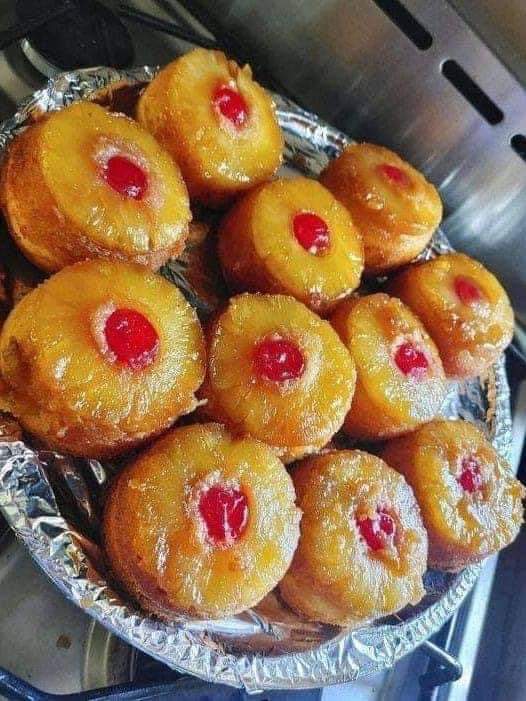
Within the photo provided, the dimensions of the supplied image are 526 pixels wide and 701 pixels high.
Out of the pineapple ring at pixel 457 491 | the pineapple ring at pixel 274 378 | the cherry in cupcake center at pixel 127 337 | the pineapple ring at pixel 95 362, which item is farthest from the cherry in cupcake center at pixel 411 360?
the cherry in cupcake center at pixel 127 337

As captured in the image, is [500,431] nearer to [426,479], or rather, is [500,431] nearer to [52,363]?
[426,479]

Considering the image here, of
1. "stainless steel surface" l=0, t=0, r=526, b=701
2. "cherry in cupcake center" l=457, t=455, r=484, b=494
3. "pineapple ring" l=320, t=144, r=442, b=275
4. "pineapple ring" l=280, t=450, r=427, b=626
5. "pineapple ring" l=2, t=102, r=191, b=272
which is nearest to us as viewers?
"pineapple ring" l=2, t=102, r=191, b=272

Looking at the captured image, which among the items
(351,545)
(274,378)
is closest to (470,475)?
(351,545)

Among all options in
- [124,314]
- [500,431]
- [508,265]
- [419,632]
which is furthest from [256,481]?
[508,265]

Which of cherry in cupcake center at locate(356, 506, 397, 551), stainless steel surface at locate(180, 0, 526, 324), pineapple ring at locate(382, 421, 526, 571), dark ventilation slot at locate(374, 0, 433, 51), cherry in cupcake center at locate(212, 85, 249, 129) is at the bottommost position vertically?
cherry in cupcake center at locate(356, 506, 397, 551)

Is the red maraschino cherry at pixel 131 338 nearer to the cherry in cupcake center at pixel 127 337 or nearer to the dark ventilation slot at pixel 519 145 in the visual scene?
the cherry in cupcake center at pixel 127 337

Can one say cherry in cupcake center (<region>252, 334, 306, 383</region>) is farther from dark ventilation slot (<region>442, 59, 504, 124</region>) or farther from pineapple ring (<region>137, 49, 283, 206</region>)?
dark ventilation slot (<region>442, 59, 504, 124</region>)

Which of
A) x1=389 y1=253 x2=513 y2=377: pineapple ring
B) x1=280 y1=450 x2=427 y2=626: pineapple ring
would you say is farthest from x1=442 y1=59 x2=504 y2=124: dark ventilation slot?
x1=280 y1=450 x2=427 y2=626: pineapple ring
